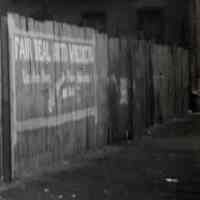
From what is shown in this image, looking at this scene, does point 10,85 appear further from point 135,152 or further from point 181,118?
point 181,118

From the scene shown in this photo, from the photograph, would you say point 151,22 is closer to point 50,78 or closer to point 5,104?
point 50,78

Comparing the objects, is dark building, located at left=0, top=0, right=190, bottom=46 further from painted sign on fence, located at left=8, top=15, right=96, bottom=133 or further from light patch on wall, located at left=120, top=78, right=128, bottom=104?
painted sign on fence, located at left=8, top=15, right=96, bottom=133

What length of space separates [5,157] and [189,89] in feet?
52.5

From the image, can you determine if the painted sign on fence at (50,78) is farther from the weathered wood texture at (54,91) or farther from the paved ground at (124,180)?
the paved ground at (124,180)

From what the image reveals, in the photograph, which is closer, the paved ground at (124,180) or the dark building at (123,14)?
the paved ground at (124,180)

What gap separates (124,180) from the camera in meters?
8.53

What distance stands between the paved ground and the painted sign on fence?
871mm

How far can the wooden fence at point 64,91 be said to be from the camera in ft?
27.7

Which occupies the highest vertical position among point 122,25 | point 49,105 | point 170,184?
point 122,25

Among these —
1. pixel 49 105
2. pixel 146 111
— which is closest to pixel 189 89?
pixel 146 111

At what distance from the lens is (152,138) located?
14.0m

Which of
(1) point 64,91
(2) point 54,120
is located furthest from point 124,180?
(1) point 64,91

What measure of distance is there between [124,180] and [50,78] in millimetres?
2100

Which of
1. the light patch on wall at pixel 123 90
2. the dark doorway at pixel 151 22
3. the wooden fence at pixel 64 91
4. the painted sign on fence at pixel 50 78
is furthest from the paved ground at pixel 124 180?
the dark doorway at pixel 151 22
